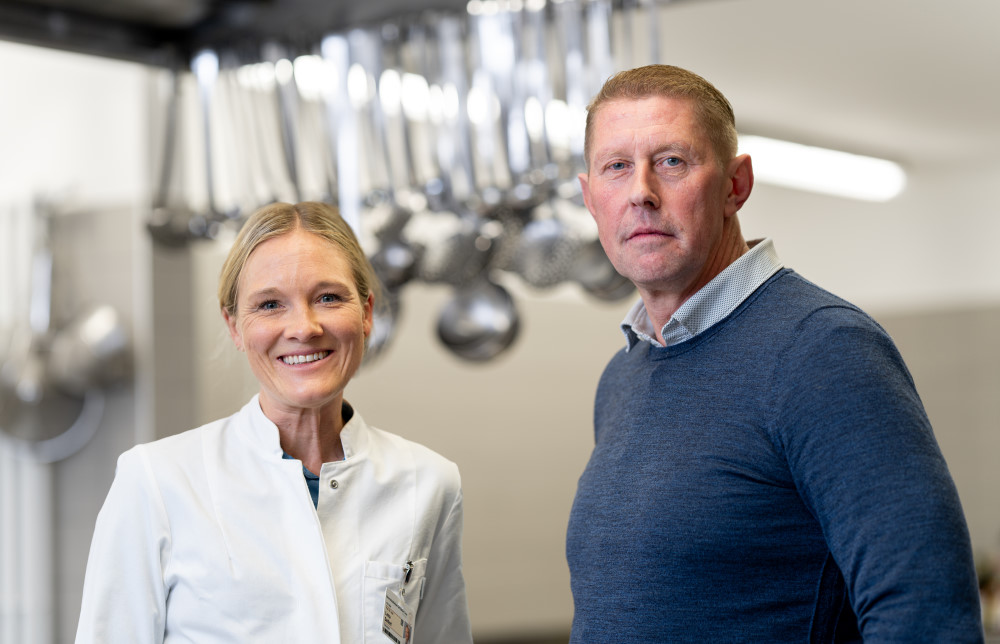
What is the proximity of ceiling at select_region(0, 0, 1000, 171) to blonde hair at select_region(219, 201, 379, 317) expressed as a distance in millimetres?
1194

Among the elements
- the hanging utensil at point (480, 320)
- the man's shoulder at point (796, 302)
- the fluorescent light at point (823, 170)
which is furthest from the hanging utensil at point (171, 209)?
the fluorescent light at point (823, 170)

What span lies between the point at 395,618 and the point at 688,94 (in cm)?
61

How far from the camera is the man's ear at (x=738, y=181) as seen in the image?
3.77ft

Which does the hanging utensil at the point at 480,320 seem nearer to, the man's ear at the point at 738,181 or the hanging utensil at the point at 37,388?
the hanging utensil at the point at 37,388

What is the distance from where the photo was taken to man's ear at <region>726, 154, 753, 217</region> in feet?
3.77

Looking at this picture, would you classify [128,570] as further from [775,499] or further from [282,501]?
[775,499]

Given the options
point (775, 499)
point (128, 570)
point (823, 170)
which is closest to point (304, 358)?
point (128, 570)

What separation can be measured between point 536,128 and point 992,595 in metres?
2.94

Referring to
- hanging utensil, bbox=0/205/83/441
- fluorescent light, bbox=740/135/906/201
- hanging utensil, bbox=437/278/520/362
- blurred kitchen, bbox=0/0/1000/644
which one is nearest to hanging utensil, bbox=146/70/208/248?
blurred kitchen, bbox=0/0/1000/644

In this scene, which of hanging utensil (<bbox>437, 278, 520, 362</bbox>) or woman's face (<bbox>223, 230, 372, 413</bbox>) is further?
hanging utensil (<bbox>437, 278, 520, 362</bbox>)

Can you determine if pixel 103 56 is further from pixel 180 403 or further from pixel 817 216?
pixel 817 216

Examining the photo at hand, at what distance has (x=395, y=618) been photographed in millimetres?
1224

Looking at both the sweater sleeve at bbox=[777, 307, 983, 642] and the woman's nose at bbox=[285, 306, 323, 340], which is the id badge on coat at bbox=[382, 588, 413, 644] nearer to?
the woman's nose at bbox=[285, 306, 323, 340]

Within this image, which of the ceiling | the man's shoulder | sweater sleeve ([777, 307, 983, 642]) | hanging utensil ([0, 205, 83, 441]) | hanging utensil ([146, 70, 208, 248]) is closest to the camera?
sweater sleeve ([777, 307, 983, 642])
